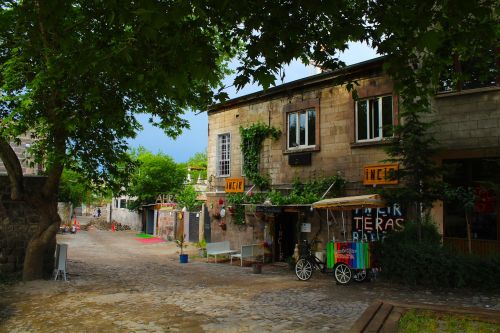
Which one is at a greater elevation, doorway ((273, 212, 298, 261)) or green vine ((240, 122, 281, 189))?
green vine ((240, 122, 281, 189))

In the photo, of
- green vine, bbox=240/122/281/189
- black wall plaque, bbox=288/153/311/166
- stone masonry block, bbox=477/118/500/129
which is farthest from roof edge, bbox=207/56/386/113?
stone masonry block, bbox=477/118/500/129

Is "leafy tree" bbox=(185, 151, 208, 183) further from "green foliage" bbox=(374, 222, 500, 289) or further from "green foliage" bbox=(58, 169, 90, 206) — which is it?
"green foliage" bbox=(374, 222, 500, 289)

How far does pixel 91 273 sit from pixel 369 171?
9.85 metres

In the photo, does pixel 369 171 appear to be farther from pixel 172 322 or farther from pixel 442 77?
pixel 172 322

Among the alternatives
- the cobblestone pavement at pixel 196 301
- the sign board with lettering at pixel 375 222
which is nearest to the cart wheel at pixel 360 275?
the cobblestone pavement at pixel 196 301

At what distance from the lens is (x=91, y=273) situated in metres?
15.4

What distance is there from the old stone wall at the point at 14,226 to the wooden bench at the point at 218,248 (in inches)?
271

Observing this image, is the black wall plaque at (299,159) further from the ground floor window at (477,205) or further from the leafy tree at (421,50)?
the ground floor window at (477,205)

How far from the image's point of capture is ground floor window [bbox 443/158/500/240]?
12742 mm

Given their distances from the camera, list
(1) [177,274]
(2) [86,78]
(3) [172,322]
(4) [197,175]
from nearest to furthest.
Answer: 1. (3) [172,322]
2. (2) [86,78]
3. (1) [177,274]
4. (4) [197,175]

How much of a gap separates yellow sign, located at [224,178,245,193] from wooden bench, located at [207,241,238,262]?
2.30 metres

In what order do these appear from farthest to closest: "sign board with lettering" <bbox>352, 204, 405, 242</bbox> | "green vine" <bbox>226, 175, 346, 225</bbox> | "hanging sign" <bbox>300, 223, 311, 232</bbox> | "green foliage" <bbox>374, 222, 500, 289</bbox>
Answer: "hanging sign" <bbox>300, 223, 311, 232</bbox>, "green vine" <bbox>226, 175, 346, 225</bbox>, "sign board with lettering" <bbox>352, 204, 405, 242</bbox>, "green foliage" <bbox>374, 222, 500, 289</bbox>

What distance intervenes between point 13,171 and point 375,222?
11099 millimetres

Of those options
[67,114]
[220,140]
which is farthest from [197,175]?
[67,114]
